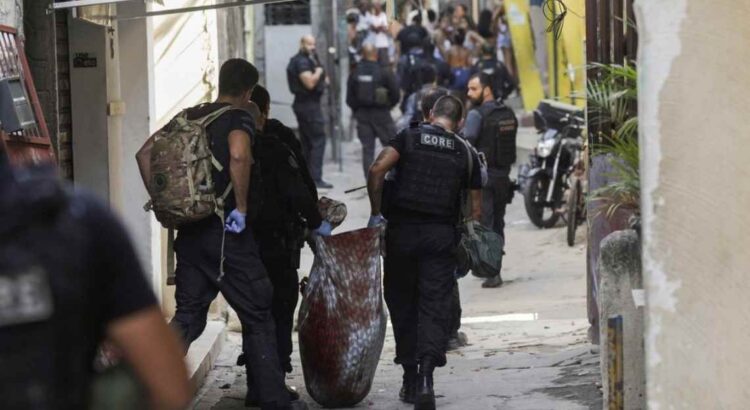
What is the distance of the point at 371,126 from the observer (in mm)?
18672

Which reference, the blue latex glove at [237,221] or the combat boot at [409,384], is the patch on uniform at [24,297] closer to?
the blue latex glove at [237,221]

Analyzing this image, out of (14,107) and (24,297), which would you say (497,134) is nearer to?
(14,107)

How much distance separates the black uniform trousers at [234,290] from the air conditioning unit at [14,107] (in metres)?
1.25

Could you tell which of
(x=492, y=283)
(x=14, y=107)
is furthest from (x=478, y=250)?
(x=492, y=283)

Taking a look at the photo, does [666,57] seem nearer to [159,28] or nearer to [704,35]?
[704,35]

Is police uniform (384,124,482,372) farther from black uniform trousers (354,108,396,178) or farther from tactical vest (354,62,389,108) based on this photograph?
black uniform trousers (354,108,396,178)

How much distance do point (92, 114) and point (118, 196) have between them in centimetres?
61

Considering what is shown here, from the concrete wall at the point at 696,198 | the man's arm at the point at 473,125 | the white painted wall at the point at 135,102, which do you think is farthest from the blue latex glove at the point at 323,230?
the man's arm at the point at 473,125

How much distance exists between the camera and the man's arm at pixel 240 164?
23.3 ft

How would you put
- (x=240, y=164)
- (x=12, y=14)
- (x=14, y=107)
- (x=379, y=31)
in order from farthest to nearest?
1. (x=379, y=31)
2. (x=240, y=164)
3. (x=12, y=14)
4. (x=14, y=107)

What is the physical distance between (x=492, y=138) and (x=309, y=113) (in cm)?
753

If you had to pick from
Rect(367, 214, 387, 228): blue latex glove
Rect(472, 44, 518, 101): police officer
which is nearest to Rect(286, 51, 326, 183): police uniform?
Rect(472, 44, 518, 101): police officer

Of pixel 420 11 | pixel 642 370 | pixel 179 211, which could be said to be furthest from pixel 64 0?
pixel 420 11

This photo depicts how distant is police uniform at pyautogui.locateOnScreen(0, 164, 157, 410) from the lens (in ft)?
8.67
